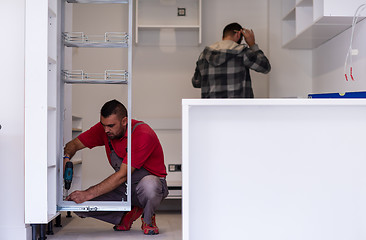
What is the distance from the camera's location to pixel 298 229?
2.27 m

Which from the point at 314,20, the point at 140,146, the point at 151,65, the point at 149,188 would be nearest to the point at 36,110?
the point at 140,146

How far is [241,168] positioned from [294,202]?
28cm

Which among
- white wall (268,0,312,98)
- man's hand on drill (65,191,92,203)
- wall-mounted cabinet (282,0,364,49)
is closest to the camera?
man's hand on drill (65,191,92,203)

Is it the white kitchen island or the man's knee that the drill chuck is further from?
the white kitchen island

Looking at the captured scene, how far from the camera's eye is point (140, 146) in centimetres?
323

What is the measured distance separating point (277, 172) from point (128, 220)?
4.63 feet

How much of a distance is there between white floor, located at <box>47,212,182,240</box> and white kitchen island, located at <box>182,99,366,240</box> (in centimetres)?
91

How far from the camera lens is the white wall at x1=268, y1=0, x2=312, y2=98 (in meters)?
4.57

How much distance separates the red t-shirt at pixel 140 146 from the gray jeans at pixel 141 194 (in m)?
0.06

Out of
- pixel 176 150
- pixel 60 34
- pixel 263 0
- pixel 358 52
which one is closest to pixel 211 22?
pixel 263 0

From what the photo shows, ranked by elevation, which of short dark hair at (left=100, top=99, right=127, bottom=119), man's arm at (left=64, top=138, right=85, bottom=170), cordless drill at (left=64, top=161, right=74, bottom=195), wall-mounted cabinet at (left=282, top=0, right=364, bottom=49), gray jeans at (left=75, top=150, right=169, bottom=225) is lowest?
gray jeans at (left=75, top=150, right=169, bottom=225)

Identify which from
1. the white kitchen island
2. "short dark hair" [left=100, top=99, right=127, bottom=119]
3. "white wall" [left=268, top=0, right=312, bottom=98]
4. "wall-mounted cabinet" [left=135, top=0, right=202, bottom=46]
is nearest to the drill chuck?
"short dark hair" [left=100, top=99, right=127, bottom=119]

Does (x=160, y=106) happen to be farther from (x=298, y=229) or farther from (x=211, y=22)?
(x=298, y=229)

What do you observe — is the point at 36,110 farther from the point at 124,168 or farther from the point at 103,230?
the point at 103,230
